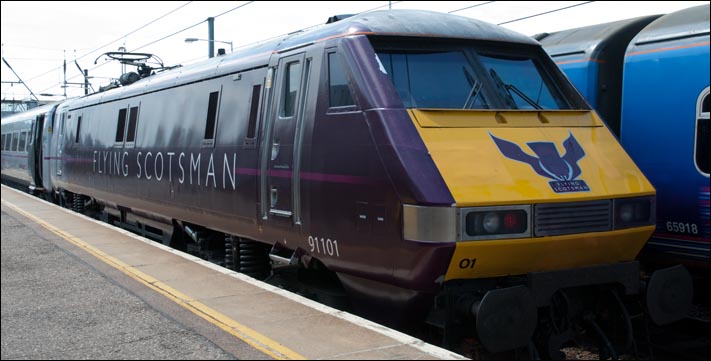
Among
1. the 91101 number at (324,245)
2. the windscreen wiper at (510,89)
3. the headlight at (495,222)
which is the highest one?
the windscreen wiper at (510,89)

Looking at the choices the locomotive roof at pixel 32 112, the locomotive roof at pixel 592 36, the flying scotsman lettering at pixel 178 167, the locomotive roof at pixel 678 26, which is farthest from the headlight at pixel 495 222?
the locomotive roof at pixel 32 112

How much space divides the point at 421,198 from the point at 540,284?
125cm

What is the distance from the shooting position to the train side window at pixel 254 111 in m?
7.37

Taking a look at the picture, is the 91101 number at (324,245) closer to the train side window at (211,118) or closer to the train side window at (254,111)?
the train side window at (254,111)

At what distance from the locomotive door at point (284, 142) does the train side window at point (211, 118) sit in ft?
5.29

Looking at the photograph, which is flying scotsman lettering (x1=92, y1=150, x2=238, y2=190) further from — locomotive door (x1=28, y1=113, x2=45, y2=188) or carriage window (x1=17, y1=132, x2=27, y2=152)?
carriage window (x1=17, y1=132, x2=27, y2=152)

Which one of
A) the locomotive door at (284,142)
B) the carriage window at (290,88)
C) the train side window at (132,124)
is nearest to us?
the locomotive door at (284,142)

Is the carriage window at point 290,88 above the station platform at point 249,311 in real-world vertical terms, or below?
above

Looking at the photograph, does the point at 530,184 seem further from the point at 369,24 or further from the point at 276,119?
the point at 276,119

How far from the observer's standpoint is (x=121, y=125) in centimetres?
1249

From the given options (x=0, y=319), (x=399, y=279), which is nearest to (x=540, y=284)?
(x=399, y=279)

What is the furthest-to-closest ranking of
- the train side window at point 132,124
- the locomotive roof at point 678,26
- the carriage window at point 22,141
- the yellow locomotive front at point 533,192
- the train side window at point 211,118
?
the carriage window at point 22,141, the train side window at point 132,124, the train side window at point 211,118, the locomotive roof at point 678,26, the yellow locomotive front at point 533,192

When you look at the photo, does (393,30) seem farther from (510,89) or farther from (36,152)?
(36,152)

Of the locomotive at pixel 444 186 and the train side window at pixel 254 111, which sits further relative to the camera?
the train side window at pixel 254 111
